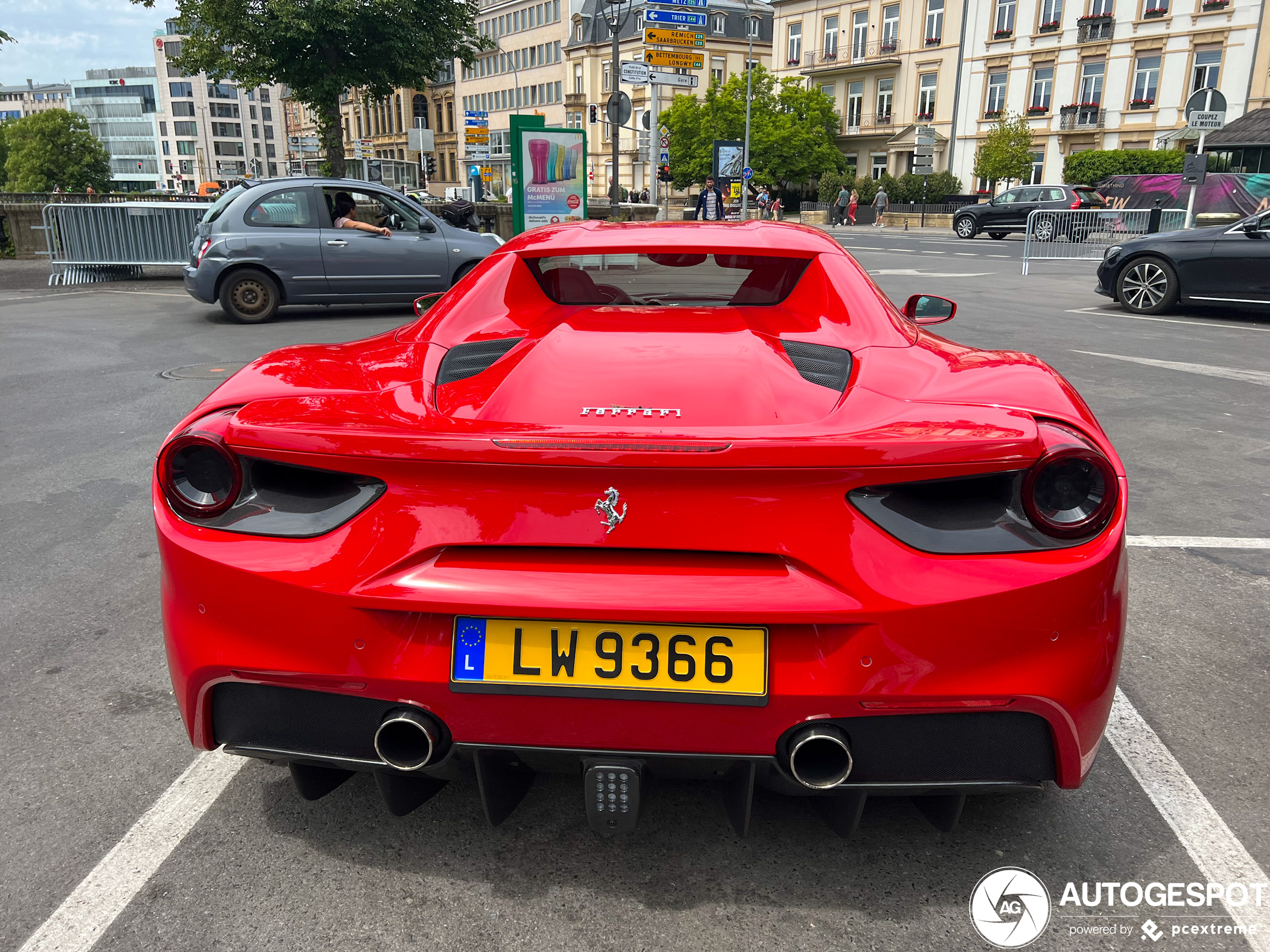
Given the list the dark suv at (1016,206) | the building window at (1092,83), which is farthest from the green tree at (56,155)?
the dark suv at (1016,206)

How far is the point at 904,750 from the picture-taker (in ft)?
6.36

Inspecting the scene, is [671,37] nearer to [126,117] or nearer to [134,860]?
[134,860]

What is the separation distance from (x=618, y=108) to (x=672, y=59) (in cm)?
733

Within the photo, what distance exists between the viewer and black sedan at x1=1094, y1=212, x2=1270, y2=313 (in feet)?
39.5

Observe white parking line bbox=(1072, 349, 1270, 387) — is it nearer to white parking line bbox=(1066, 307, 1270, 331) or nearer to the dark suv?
white parking line bbox=(1066, 307, 1270, 331)

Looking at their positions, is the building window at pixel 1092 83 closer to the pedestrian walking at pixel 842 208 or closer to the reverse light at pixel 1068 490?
the pedestrian walking at pixel 842 208

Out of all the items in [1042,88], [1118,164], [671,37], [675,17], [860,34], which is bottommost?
A: [1118,164]

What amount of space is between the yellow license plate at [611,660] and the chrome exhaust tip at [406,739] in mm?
107

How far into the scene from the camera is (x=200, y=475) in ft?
6.84

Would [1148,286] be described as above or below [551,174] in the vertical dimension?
below

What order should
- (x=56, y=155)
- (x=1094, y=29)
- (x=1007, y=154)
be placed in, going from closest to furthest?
1. (x=1007, y=154)
2. (x=1094, y=29)
3. (x=56, y=155)

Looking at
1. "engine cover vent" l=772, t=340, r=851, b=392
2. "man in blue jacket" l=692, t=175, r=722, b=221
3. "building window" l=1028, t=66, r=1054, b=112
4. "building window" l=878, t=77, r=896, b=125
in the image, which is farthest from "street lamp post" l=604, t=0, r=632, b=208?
"building window" l=878, t=77, r=896, b=125

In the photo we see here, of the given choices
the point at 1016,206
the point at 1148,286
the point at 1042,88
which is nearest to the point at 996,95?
the point at 1042,88

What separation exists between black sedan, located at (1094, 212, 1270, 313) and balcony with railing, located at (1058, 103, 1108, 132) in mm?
43997
